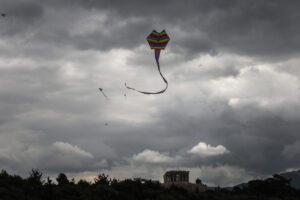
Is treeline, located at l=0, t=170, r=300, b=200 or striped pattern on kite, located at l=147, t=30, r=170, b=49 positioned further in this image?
treeline, located at l=0, t=170, r=300, b=200

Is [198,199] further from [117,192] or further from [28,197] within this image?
[28,197]

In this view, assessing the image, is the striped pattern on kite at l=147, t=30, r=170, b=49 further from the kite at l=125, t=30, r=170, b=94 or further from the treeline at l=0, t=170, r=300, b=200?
the treeline at l=0, t=170, r=300, b=200

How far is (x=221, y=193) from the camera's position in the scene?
3777 inches

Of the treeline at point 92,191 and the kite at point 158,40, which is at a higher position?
the kite at point 158,40

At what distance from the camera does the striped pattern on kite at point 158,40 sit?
7075 cm

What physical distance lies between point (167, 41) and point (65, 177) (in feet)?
166

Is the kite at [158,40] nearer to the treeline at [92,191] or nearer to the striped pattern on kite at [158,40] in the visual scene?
the striped pattern on kite at [158,40]

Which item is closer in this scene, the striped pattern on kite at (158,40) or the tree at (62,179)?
the striped pattern on kite at (158,40)

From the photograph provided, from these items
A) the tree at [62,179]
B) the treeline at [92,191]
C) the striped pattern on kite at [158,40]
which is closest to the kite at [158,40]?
the striped pattern on kite at [158,40]

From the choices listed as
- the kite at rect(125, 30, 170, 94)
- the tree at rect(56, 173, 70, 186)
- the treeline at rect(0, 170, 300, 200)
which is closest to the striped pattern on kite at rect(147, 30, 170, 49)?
Answer: the kite at rect(125, 30, 170, 94)

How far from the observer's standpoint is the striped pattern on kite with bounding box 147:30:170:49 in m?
70.8

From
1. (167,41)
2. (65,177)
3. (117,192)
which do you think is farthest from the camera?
(65,177)

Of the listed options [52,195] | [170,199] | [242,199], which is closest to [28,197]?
[52,195]

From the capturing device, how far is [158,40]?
71.5 meters
